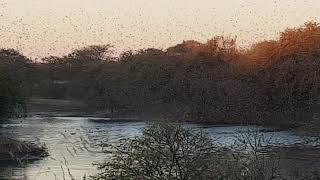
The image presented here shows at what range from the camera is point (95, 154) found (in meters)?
31.8

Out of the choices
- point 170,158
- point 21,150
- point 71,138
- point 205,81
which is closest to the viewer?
point 170,158

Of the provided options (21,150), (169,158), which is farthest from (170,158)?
(21,150)

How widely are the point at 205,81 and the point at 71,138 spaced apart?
22.6 meters

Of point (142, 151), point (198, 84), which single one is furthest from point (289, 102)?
point (142, 151)

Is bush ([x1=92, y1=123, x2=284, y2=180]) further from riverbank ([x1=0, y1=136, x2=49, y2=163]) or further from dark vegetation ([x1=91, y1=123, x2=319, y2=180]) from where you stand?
riverbank ([x1=0, y1=136, x2=49, y2=163])

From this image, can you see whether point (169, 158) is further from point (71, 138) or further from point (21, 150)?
point (71, 138)

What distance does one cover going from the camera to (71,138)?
1561 inches

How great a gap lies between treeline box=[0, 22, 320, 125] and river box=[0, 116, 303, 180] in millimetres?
4904

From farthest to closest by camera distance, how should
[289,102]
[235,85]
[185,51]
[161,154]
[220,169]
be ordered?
[185,51] < [235,85] < [289,102] < [161,154] < [220,169]

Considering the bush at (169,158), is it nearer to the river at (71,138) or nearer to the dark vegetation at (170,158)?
the dark vegetation at (170,158)

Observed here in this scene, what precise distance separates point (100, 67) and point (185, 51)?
35.5 feet

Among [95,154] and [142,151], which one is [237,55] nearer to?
[95,154]

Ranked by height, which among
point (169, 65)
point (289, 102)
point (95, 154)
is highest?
point (169, 65)

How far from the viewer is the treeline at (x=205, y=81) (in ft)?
172
